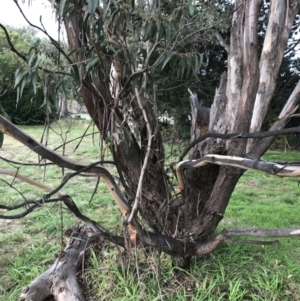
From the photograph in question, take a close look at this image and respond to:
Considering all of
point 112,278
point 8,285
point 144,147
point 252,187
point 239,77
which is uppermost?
point 239,77

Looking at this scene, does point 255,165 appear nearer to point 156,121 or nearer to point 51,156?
point 156,121

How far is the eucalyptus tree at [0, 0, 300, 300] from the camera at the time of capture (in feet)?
4.81

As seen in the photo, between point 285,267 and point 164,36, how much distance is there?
6.03ft

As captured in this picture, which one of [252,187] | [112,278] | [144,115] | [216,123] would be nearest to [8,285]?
[112,278]

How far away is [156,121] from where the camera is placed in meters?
1.98

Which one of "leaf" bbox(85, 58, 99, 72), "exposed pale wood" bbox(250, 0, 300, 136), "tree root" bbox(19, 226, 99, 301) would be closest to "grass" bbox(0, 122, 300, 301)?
"tree root" bbox(19, 226, 99, 301)

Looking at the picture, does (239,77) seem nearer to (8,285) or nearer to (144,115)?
(144,115)

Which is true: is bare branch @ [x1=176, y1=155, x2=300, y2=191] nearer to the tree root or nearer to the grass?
the grass

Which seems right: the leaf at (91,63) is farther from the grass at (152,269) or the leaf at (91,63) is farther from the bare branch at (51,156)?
the grass at (152,269)

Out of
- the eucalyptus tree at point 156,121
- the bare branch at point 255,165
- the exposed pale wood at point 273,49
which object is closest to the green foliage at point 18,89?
the eucalyptus tree at point 156,121

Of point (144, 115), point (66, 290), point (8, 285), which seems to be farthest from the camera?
point (8, 285)

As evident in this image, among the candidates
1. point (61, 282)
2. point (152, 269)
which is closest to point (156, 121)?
point (152, 269)

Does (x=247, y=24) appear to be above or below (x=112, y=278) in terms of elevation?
above

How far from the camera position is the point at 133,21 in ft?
5.67
